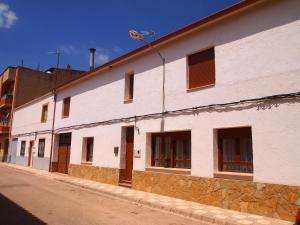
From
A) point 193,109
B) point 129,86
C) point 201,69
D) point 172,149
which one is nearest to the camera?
point 193,109

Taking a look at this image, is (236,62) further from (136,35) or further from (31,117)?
(31,117)

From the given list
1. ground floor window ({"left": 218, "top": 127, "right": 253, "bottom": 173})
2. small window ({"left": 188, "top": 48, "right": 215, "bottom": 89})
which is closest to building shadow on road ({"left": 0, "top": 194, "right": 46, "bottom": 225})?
ground floor window ({"left": 218, "top": 127, "right": 253, "bottom": 173})

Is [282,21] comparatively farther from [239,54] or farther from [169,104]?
[169,104]

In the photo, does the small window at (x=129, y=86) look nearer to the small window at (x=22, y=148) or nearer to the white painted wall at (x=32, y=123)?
the white painted wall at (x=32, y=123)

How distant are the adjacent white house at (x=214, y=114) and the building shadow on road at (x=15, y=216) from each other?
5.01 meters

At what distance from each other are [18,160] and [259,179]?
26674 millimetres

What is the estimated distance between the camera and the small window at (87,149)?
17281 millimetres

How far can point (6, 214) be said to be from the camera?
24.9ft

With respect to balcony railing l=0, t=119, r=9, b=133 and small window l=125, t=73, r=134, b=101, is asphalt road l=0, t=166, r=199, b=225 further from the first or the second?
balcony railing l=0, t=119, r=9, b=133

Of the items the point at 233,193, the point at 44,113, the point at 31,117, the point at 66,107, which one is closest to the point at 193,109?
the point at 233,193

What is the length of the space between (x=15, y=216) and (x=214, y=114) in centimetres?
631

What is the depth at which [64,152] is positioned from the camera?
20.6 metres

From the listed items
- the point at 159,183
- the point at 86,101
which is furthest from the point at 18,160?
the point at 159,183

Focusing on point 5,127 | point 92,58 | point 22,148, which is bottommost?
point 22,148
